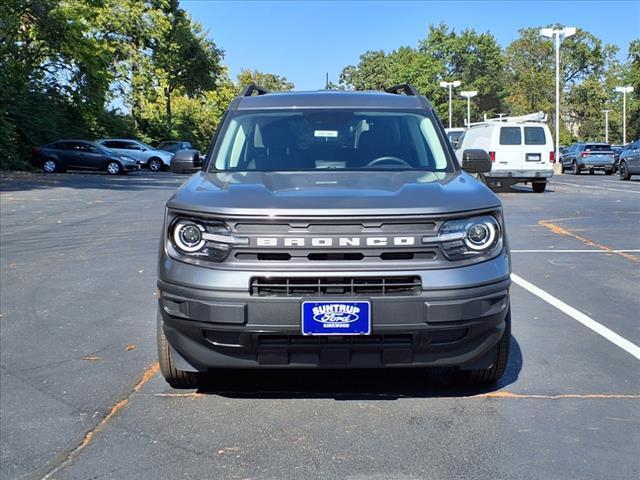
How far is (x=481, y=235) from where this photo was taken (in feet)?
13.0

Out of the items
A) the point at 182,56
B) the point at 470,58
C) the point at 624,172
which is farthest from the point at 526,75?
the point at 624,172

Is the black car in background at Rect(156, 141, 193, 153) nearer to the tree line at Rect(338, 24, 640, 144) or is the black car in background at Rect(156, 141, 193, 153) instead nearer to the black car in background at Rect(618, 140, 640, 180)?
the black car in background at Rect(618, 140, 640, 180)

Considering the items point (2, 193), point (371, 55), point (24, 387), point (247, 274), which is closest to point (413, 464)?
point (247, 274)

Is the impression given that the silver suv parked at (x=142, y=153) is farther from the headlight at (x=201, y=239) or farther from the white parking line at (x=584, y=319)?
the headlight at (x=201, y=239)

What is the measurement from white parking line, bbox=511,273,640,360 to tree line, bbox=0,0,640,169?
26.8 metres

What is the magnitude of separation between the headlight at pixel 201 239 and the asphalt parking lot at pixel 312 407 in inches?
37.0

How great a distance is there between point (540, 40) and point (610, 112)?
47.7 ft

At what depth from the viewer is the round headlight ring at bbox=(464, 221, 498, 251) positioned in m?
3.92

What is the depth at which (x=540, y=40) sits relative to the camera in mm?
88875

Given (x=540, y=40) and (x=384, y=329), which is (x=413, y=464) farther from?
(x=540, y=40)

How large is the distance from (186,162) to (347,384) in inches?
83.9

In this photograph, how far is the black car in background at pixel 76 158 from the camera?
104 ft

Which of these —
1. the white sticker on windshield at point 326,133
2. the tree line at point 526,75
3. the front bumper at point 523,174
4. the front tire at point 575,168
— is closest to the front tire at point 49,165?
the front bumper at point 523,174

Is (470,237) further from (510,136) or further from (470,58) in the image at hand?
(470,58)
